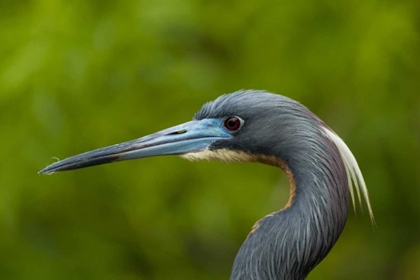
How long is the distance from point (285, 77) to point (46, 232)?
168 centimetres

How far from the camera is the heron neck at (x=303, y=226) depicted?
287cm

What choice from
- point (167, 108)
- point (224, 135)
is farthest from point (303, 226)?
point (167, 108)

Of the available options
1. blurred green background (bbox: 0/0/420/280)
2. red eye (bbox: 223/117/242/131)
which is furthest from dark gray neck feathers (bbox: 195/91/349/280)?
blurred green background (bbox: 0/0/420/280)

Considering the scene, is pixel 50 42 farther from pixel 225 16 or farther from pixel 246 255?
pixel 246 255

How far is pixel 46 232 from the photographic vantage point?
4883 millimetres

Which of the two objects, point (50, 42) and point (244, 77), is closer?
point (50, 42)

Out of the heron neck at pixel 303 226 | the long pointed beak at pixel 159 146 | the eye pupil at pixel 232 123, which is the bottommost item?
the heron neck at pixel 303 226

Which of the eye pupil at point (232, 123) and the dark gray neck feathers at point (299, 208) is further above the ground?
the eye pupil at point (232, 123)

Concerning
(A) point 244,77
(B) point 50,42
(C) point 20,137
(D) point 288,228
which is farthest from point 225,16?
(D) point 288,228

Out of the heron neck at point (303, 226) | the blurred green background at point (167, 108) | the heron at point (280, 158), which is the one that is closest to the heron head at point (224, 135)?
the heron at point (280, 158)

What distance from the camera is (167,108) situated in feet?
15.1

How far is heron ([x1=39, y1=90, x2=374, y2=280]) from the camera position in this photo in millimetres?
2871

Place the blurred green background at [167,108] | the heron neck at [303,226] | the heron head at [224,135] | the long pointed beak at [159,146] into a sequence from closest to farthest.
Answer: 1. the heron neck at [303,226]
2. the heron head at [224,135]
3. the long pointed beak at [159,146]
4. the blurred green background at [167,108]

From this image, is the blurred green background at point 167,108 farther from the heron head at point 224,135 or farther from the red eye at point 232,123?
the red eye at point 232,123
